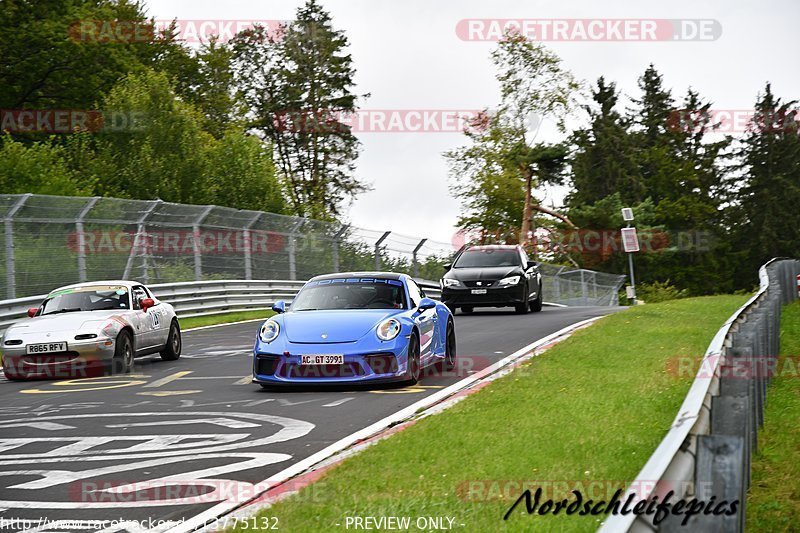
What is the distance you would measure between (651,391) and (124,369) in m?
8.27

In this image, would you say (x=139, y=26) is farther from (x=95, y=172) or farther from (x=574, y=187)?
(x=574, y=187)

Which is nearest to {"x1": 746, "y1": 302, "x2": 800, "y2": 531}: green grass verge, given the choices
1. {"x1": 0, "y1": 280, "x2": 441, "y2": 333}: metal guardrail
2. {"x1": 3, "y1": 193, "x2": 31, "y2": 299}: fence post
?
{"x1": 0, "y1": 280, "x2": 441, "y2": 333}: metal guardrail

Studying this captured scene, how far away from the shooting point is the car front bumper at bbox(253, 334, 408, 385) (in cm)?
1195

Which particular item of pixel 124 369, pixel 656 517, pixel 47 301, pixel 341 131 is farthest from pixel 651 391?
pixel 341 131

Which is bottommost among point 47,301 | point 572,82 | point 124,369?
point 124,369

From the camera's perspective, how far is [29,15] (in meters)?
51.2

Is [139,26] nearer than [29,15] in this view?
No

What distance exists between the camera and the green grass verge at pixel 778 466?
654cm

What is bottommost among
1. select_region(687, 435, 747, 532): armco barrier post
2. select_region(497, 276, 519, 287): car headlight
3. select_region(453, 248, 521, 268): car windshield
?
select_region(687, 435, 747, 532): armco barrier post

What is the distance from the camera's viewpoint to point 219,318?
89.6ft

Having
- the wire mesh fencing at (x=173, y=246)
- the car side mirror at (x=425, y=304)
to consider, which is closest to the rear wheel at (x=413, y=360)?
the car side mirror at (x=425, y=304)

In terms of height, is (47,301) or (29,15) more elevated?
(29,15)

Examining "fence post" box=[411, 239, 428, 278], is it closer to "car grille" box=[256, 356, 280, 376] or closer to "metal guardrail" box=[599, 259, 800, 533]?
"car grille" box=[256, 356, 280, 376]

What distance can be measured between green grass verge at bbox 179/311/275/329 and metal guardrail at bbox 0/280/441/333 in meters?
0.22
